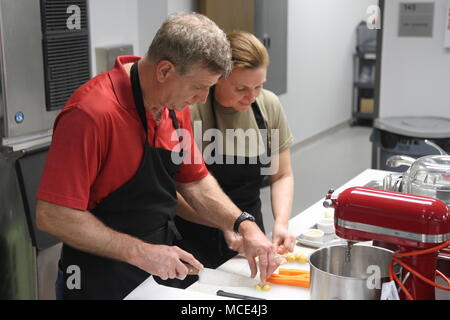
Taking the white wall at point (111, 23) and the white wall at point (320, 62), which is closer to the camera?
the white wall at point (111, 23)

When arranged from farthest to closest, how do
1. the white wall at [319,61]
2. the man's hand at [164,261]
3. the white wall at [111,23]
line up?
the white wall at [319,61] → the white wall at [111,23] → the man's hand at [164,261]

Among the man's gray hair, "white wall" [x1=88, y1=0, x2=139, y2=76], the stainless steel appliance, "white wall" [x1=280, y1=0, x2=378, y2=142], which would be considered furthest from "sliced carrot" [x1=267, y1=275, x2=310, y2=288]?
"white wall" [x1=280, y1=0, x2=378, y2=142]

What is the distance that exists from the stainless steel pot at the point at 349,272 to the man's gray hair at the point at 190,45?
634 millimetres

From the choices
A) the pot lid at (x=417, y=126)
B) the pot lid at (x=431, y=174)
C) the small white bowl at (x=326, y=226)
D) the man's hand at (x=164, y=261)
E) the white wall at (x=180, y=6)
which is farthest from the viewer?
the white wall at (x=180, y=6)

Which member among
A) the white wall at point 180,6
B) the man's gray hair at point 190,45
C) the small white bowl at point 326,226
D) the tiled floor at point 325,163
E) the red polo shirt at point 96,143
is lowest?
the tiled floor at point 325,163

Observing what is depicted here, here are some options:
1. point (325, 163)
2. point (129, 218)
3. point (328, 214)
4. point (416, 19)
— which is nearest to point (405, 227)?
point (129, 218)

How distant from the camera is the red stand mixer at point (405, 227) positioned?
1.51 m

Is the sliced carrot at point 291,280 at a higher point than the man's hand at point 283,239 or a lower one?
lower

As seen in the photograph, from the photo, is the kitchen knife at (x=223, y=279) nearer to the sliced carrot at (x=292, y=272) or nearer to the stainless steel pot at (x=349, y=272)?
the sliced carrot at (x=292, y=272)

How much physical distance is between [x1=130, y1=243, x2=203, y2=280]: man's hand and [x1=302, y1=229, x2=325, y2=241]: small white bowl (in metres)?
0.61

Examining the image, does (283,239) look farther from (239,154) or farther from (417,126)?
(417,126)

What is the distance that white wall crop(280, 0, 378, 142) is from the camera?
22.2 ft

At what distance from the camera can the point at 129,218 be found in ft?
6.66

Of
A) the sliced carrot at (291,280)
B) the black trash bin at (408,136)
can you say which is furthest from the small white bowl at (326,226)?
the black trash bin at (408,136)
